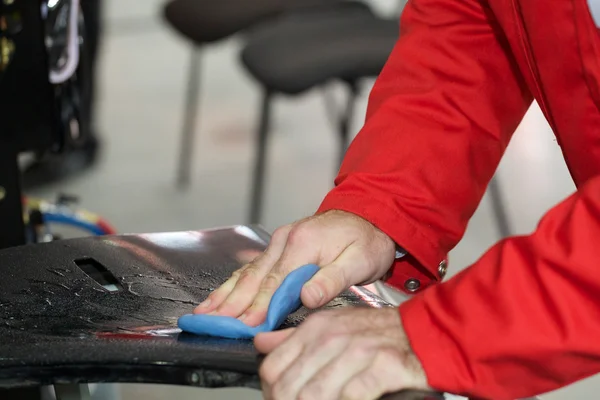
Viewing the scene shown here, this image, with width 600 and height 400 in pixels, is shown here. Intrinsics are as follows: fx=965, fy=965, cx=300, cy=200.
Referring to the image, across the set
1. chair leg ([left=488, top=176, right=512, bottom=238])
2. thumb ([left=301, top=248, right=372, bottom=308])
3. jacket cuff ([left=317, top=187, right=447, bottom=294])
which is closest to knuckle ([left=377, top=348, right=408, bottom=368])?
thumb ([left=301, top=248, right=372, bottom=308])

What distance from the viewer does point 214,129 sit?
3.00 meters

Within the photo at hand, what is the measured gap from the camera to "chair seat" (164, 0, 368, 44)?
7.32ft

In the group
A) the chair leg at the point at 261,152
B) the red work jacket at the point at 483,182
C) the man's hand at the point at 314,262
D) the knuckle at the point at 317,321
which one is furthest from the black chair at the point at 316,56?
the knuckle at the point at 317,321

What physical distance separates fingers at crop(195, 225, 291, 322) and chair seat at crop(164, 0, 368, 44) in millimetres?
1447

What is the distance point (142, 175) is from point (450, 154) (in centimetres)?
188

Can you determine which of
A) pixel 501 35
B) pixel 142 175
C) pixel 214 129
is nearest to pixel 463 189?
pixel 501 35

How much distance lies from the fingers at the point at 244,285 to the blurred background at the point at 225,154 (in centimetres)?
102

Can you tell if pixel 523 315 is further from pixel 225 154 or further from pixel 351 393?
pixel 225 154

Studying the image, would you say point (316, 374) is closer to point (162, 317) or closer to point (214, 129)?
point (162, 317)

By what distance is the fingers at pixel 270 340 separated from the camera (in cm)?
69

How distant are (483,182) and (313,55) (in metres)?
0.97

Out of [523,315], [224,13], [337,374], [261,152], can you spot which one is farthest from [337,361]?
[224,13]

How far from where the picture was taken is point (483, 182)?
Answer: 0.97 metres

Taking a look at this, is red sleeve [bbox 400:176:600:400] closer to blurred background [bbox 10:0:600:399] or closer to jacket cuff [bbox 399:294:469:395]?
jacket cuff [bbox 399:294:469:395]
